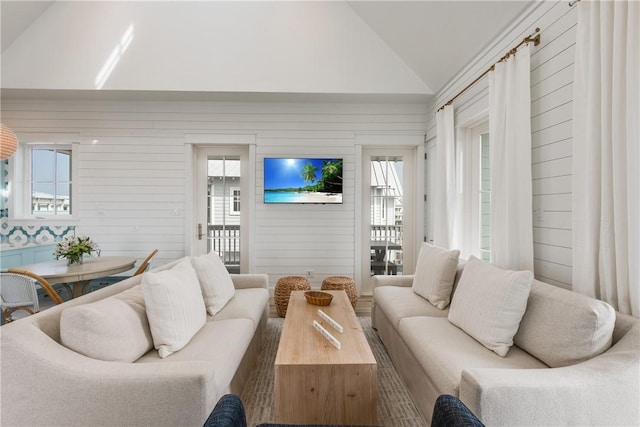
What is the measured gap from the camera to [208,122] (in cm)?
434

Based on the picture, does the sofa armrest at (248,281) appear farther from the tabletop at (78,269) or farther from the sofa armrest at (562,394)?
the sofa armrest at (562,394)

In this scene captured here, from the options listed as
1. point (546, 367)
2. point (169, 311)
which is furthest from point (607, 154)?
point (169, 311)

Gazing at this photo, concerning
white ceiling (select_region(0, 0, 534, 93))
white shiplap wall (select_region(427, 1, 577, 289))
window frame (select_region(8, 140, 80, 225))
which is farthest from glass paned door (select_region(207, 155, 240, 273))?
white shiplap wall (select_region(427, 1, 577, 289))

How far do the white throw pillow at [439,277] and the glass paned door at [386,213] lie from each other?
169cm

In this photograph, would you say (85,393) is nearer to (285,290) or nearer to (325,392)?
(325,392)

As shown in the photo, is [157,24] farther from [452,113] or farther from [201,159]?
[452,113]

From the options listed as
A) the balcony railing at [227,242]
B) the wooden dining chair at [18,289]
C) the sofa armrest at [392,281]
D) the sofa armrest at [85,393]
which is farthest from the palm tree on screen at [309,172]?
the sofa armrest at [85,393]

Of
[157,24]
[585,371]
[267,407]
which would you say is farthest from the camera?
[157,24]

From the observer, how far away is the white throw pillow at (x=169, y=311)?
1.76m

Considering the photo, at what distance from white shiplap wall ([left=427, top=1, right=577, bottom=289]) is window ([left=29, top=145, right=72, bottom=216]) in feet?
17.4

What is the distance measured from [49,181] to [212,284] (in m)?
3.51

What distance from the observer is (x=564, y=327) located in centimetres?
153

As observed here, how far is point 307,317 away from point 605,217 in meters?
1.81

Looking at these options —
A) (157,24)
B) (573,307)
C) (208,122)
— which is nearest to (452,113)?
(573,307)
